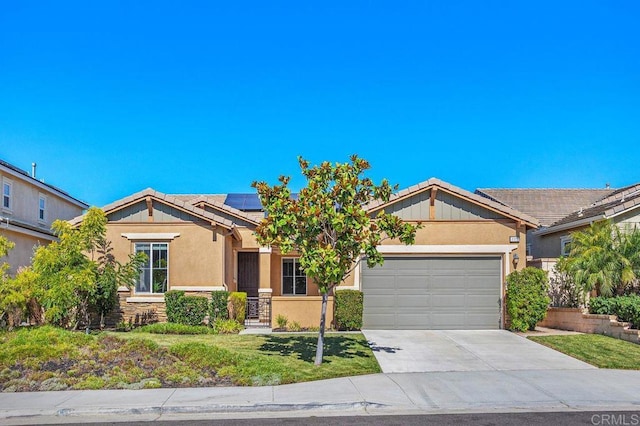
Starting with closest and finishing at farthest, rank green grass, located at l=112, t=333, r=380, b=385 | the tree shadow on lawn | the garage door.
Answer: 1. green grass, located at l=112, t=333, r=380, b=385
2. the tree shadow on lawn
3. the garage door

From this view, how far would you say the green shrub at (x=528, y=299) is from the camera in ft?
54.5

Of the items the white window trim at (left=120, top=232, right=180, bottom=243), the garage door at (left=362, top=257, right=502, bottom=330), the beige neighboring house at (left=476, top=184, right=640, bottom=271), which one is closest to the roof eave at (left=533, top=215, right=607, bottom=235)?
the beige neighboring house at (left=476, top=184, right=640, bottom=271)

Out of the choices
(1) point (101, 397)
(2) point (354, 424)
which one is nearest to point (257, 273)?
(1) point (101, 397)

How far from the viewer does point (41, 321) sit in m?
16.2

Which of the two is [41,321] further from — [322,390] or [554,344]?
[554,344]

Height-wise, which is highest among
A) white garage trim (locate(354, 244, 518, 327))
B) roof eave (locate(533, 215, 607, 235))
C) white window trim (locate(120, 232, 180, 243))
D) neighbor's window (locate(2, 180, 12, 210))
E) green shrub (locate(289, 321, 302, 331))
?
neighbor's window (locate(2, 180, 12, 210))

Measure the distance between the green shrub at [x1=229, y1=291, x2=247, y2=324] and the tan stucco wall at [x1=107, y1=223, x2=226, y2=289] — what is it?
2.08 feet

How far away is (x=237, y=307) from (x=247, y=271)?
4787 millimetres

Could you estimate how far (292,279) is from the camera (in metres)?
21.6

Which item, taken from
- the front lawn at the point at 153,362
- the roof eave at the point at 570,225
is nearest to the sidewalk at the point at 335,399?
the front lawn at the point at 153,362

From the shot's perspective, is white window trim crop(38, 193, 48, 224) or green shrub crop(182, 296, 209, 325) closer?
green shrub crop(182, 296, 209, 325)

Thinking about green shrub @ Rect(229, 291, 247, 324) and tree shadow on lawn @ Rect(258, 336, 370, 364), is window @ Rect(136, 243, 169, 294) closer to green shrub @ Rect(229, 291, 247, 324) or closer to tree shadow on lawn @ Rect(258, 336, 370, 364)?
green shrub @ Rect(229, 291, 247, 324)

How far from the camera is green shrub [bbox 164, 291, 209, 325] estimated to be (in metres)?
17.0

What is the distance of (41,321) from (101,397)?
7812 millimetres
